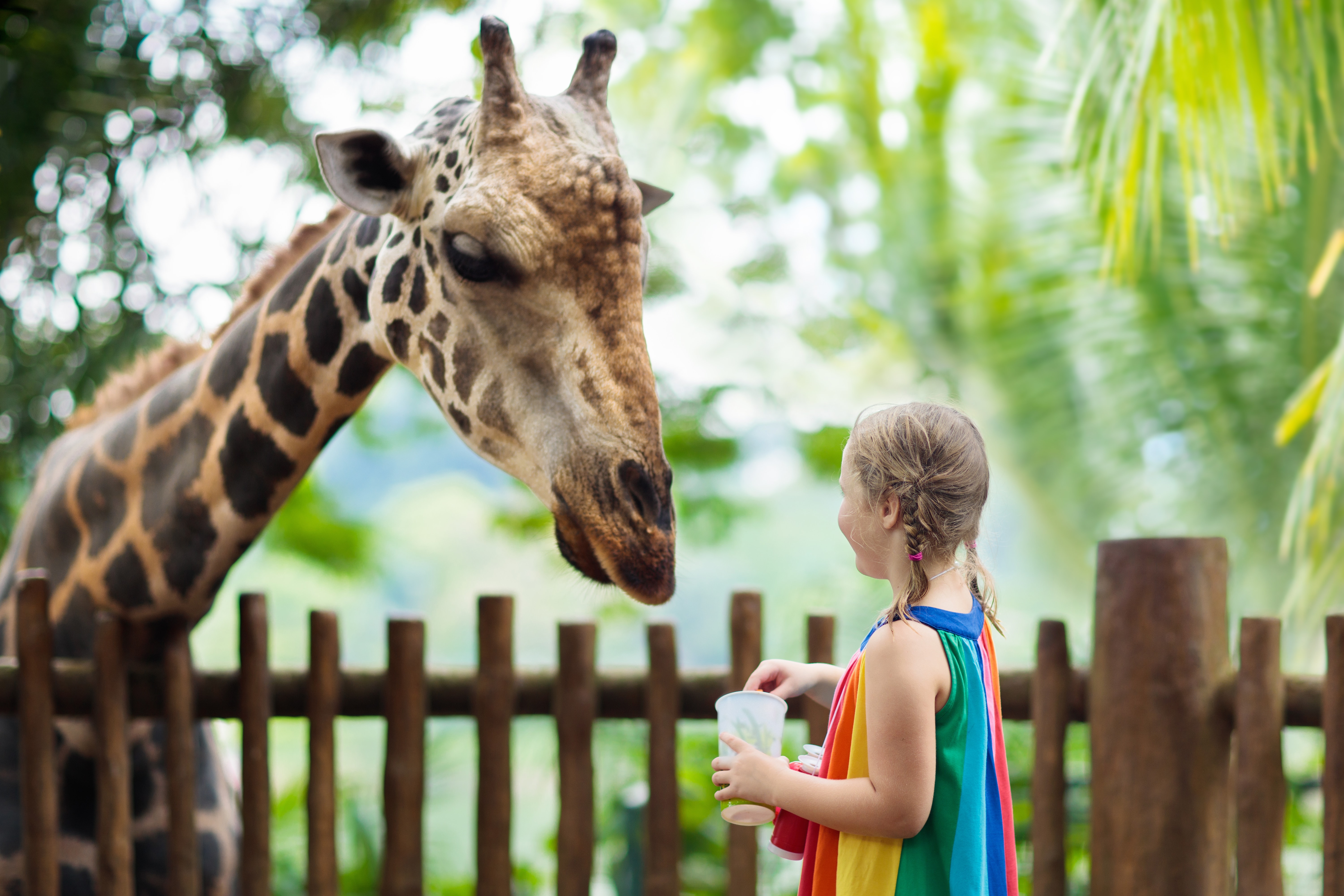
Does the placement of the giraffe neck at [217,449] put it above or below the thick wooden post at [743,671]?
above

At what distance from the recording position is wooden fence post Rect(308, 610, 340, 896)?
211 centimetres

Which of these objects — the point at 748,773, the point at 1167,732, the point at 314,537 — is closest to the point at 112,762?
the point at 748,773

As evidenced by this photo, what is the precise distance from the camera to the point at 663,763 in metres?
2.15

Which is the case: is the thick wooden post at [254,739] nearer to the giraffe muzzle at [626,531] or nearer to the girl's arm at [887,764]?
the giraffe muzzle at [626,531]

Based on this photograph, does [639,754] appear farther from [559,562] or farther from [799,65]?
[799,65]

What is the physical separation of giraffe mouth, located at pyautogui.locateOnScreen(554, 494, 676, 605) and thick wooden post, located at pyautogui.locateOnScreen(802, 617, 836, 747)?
98cm

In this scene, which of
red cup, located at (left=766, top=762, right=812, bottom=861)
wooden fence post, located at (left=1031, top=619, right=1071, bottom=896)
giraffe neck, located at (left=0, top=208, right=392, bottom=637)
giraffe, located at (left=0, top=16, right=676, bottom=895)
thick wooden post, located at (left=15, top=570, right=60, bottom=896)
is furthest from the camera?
wooden fence post, located at (left=1031, top=619, right=1071, bottom=896)

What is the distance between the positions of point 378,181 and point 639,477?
66cm

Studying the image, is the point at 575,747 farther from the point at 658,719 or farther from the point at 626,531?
the point at 626,531

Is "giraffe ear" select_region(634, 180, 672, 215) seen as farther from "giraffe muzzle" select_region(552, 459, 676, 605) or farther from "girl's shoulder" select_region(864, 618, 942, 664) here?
"girl's shoulder" select_region(864, 618, 942, 664)

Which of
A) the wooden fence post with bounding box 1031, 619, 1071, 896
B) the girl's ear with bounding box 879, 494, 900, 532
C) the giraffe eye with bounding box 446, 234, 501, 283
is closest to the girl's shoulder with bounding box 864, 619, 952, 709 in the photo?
the girl's ear with bounding box 879, 494, 900, 532

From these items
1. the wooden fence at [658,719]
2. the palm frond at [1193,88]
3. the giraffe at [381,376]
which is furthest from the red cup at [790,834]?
the palm frond at [1193,88]

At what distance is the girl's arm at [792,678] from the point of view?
1.27m

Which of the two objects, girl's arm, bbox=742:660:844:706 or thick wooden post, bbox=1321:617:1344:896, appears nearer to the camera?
girl's arm, bbox=742:660:844:706
